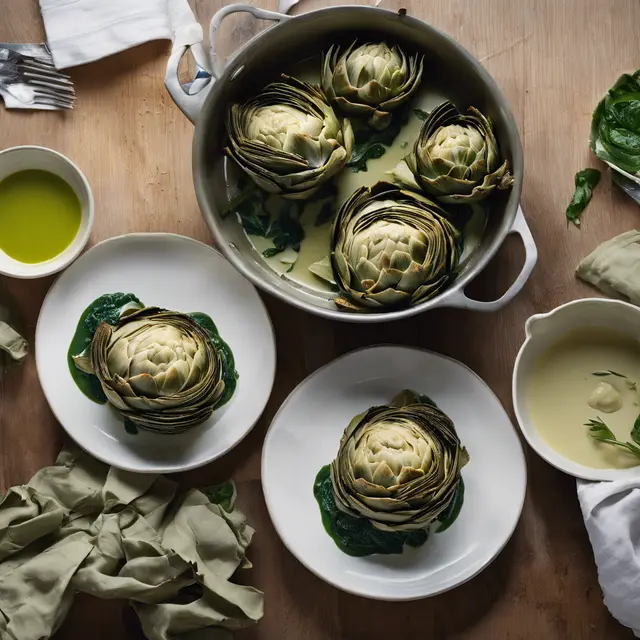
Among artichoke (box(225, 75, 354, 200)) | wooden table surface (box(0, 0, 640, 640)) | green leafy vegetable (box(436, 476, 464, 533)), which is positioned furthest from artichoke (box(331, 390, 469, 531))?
artichoke (box(225, 75, 354, 200))

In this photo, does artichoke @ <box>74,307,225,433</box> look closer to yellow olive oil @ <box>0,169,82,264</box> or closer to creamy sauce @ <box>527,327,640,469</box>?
yellow olive oil @ <box>0,169,82,264</box>

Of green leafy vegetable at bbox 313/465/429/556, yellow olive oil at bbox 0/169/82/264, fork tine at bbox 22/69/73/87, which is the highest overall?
fork tine at bbox 22/69/73/87

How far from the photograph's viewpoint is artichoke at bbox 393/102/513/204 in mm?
1286

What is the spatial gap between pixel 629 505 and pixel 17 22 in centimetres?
128

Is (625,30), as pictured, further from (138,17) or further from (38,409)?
(38,409)

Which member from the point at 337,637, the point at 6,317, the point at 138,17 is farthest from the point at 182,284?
the point at 337,637

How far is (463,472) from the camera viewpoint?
1392mm

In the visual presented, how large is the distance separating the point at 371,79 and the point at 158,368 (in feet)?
1.83

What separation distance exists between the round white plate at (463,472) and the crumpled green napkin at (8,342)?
44cm

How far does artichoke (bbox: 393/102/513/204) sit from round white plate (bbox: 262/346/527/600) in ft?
0.88

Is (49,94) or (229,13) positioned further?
(49,94)

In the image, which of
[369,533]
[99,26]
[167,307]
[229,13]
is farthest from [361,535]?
[99,26]

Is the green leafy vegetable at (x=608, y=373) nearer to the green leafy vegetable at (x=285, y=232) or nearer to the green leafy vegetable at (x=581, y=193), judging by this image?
the green leafy vegetable at (x=581, y=193)

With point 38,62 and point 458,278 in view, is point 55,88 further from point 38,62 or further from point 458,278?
point 458,278
